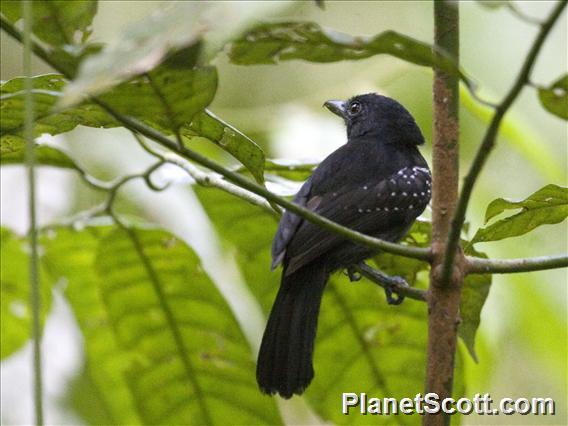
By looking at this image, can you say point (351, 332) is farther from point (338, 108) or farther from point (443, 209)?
point (338, 108)

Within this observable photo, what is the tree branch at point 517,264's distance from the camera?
1652 mm

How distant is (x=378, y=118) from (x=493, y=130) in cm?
230

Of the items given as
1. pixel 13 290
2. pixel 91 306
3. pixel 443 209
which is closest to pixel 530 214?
pixel 443 209

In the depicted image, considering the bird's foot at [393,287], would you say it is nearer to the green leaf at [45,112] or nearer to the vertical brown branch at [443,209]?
the vertical brown branch at [443,209]

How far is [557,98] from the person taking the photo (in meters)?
1.41

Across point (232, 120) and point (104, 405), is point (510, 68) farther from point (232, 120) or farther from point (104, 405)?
point (104, 405)

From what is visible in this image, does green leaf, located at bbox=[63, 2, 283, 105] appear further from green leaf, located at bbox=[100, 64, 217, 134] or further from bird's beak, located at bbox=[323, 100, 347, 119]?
bird's beak, located at bbox=[323, 100, 347, 119]

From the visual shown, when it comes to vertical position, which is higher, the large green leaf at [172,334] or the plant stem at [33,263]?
the large green leaf at [172,334]

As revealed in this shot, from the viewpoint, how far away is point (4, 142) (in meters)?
2.05

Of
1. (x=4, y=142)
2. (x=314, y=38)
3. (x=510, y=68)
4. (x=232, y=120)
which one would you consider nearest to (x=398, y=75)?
(x=510, y=68)

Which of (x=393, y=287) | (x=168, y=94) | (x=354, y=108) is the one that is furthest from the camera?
(x=354, y=108)

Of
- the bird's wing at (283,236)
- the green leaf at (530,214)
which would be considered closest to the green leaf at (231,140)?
the bird's wing at (283,236)

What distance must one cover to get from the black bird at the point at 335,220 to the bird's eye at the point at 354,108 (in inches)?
5.0

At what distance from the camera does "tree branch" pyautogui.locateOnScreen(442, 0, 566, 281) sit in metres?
1.21
